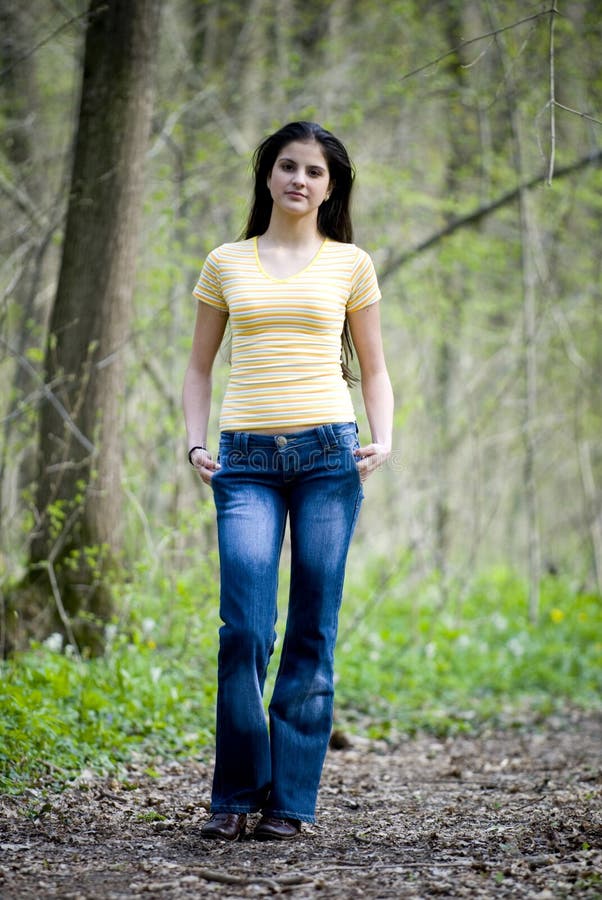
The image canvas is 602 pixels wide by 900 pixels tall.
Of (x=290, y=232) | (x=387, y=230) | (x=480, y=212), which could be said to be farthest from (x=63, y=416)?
(x=387, y=230)

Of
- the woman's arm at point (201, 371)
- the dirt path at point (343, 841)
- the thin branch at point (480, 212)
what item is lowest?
the dirt path at point (343, 841)

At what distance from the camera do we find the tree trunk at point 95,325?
496 cm

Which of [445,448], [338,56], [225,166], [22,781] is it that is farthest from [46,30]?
[22,781]

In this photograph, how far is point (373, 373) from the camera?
2.96 meters

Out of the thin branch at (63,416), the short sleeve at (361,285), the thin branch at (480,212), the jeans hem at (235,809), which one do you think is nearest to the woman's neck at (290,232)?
the short sleeve at (361,285)

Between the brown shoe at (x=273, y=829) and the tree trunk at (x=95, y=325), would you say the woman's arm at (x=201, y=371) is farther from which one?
the tree trunk at (x=95, y=325)

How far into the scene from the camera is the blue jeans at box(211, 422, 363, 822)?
105 inches

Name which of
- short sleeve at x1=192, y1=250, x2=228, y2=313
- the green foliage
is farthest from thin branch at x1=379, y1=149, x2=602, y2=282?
short sleeve at x1=192, y1=250, x2=228, y2=313

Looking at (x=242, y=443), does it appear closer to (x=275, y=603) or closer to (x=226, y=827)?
(x=275, y=603)

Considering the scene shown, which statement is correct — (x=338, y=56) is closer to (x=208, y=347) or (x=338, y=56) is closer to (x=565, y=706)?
(x=565, y=706)

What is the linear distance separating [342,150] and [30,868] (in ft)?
7.38

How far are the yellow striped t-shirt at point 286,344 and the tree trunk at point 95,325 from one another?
2307 mm

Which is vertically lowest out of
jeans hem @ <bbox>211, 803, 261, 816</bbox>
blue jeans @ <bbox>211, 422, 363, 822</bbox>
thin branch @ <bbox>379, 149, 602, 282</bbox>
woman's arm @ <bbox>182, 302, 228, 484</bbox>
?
jeans hem @ <bbox>211, 803, 261, 816</bbox>

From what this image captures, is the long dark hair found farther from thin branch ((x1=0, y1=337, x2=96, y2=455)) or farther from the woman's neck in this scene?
thin branch ((x1=0, y1=337, x2=96, y2=455))
